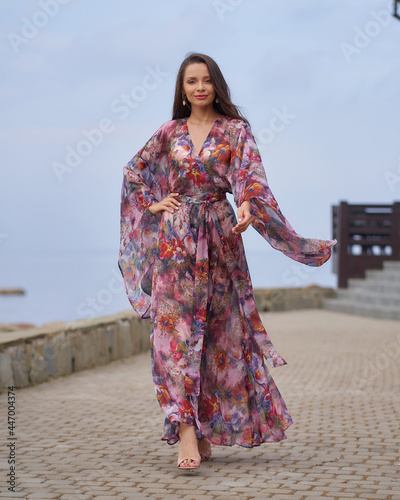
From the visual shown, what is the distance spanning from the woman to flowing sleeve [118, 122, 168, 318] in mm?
89

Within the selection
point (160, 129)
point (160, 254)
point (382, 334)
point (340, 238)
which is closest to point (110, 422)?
point (160, 254)

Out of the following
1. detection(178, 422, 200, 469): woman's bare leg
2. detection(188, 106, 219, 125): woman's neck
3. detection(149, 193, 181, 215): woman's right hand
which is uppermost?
detection(188, 106, 219, 125): woman's neck

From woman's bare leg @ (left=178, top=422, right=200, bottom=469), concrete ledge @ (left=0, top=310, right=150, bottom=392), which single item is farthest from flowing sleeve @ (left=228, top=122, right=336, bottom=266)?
concrete ledge @ (left=0, top=310, right=150, bottom=392)

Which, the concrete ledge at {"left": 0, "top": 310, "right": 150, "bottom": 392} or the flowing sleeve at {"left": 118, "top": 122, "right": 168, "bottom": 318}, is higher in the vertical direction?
the flowing sleeve at {"left": 118, "top": 122, "right": 168, "bottom": 318}

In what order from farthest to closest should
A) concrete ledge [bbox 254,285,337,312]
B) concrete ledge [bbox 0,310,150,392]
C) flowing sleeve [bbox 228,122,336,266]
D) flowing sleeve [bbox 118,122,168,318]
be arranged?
concrete ledge [bbox 254,285,337,312] → concrete ledge [bbox 0,310,150,392] → flowing sleeve [bbox 118,122,168,318] → flowing sleeve [bbox 228,122,336,266]

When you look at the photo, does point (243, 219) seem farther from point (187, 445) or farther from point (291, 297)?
point (291, 297)

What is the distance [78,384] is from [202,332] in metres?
2.95

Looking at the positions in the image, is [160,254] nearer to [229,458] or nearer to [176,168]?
[176,168]

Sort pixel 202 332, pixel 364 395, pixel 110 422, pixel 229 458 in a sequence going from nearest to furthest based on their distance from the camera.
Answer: pixel 202 332, pixel 229 458, pixel 110 422, pixel 364 395

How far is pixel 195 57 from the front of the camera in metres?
3.99

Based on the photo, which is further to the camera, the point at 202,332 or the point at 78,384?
the point at 78,384

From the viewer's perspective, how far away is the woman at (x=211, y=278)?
3.83 metres

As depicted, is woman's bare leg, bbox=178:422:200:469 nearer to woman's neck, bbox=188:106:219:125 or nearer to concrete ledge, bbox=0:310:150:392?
woman's neck, bbox=188:106:219:125

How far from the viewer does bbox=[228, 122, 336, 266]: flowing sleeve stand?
150 inches
